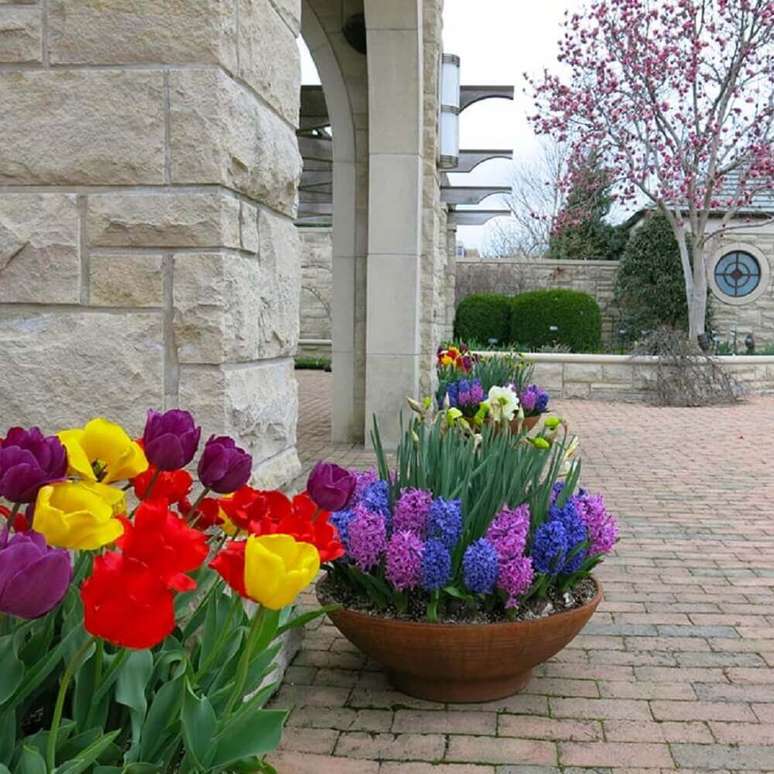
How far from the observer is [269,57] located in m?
2.45

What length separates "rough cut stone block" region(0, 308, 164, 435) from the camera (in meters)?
2.21

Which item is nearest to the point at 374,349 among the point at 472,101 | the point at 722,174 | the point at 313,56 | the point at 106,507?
the point at 313,56

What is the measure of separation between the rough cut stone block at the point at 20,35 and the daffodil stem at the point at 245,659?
155cm

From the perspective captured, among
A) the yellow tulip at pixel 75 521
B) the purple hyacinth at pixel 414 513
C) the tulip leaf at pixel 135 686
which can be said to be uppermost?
the yellow tulip at pixel 75 521

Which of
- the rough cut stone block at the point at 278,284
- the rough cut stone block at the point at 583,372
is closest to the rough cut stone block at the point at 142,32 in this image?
the rough cut stone block at the point at 278,284

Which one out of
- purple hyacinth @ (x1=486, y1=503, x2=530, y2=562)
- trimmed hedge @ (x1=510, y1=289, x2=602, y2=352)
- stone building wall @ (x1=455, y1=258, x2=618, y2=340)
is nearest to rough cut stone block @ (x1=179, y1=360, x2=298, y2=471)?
purple hyacinth @ (x1=486, y1=503, x2=530, y2=562)

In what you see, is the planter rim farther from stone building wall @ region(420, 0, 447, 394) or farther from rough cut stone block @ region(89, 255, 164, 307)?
stone building wall @ region(420, 0, 447, 394)

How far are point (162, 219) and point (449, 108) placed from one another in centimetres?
624

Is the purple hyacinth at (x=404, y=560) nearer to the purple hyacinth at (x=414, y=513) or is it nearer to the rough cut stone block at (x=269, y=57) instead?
the purple hyacinth at (x=414, y=513)

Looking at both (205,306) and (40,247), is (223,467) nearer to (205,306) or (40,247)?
(205,306)

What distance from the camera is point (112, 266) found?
221 centimetres

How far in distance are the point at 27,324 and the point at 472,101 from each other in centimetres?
776

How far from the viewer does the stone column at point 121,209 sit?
2.16 m

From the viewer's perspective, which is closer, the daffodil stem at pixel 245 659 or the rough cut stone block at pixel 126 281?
the daffodil stem at pixel 245 659
